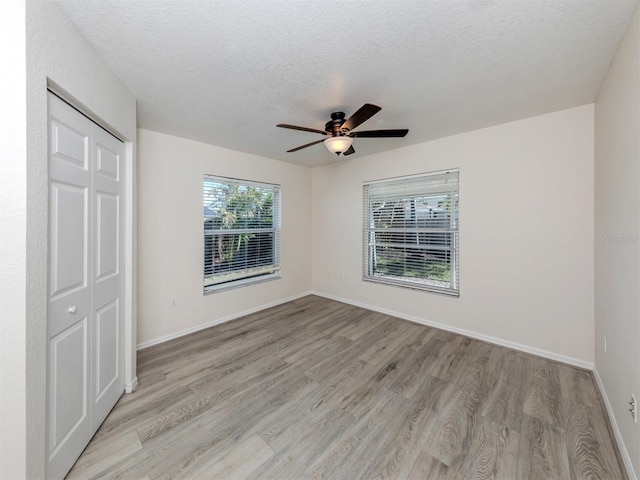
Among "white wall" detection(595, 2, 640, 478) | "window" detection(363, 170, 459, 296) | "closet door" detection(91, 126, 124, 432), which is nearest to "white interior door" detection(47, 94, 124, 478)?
"closet door" detection(91, 126, 124, 432)

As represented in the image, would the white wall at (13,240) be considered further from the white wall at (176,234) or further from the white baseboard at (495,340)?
the white baseboard at (495,340)

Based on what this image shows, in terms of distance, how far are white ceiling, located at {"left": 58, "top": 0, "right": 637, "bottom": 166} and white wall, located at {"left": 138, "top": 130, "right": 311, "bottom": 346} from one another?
582 millimetres

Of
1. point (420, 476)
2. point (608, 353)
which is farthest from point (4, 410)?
point (608, 353)

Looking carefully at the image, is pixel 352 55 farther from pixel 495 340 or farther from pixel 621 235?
pixel 495 340

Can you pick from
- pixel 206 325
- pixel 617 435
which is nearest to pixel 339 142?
pixel 617 435

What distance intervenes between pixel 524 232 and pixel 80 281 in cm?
388

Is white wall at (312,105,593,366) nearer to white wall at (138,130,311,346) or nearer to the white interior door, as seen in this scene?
white wall at (138,130,311,346)

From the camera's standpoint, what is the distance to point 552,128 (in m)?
2.55

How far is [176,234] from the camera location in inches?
127

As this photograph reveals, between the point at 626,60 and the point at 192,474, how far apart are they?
348cm

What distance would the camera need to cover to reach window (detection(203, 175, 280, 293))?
11.8ft

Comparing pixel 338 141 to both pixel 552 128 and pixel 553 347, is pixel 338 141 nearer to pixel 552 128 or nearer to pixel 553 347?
pixel 552 128

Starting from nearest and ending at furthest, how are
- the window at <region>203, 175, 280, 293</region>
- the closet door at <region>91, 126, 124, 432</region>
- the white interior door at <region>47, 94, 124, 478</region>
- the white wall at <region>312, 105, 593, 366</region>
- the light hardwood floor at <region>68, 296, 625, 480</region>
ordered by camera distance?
the white interior door at <region>47, 94, 124, 478</region>
the light hardwood floor at <region>68, 296, 625, 480</region>
the closet door at <region>91, 126, 124, 432</region>
the white wall at <region>312, 105, 593, 366</region>
the window at <region>203, 175, 280, 293</region>

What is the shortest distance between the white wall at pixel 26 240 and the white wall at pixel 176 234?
6.27 ft
